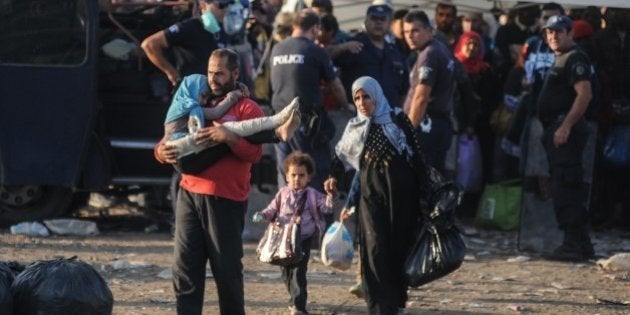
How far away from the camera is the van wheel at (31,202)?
1308cm

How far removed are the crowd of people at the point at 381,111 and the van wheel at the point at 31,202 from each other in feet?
5.34

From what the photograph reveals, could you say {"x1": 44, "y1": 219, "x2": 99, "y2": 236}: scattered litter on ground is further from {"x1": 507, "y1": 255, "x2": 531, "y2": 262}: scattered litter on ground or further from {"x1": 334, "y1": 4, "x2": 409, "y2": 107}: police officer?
{"x1": 507, "y1": 255, "x2": 531, "y2": 262}: scattered litter on ground

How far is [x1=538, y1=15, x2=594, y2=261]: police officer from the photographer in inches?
466

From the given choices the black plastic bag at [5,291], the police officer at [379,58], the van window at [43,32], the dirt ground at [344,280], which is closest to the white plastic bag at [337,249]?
the dirt ground at [344,280]

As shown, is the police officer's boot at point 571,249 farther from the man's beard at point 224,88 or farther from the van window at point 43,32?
the man's beard at point 224,88

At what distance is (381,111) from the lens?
9.17 metres

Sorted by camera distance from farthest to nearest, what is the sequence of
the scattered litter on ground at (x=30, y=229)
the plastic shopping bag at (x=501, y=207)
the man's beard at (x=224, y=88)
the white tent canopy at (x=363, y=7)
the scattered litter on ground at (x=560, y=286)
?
1. the white tent canopy at (x=363, y=7)
2. the plastic shopping bag at (x=501, y=207)
3. the scattered litter on ground at (x=30, y=229)
4. the scattered litter on ground at (x=560, y=286)
5. the man's beard at (x=224, y=88)

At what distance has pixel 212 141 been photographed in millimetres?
7871

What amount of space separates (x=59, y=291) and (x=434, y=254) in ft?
9.79

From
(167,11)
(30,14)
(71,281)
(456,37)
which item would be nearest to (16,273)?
(71,281)

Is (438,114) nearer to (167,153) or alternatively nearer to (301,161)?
(301,161)

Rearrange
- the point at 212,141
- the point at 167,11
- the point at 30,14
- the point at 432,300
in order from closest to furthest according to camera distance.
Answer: the point at 212,141 < the point at 432,300 < the point at 30,14 < the point at 167,11

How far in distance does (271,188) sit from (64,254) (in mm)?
2025

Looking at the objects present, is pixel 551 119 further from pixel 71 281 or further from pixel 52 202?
pixel 71 281
